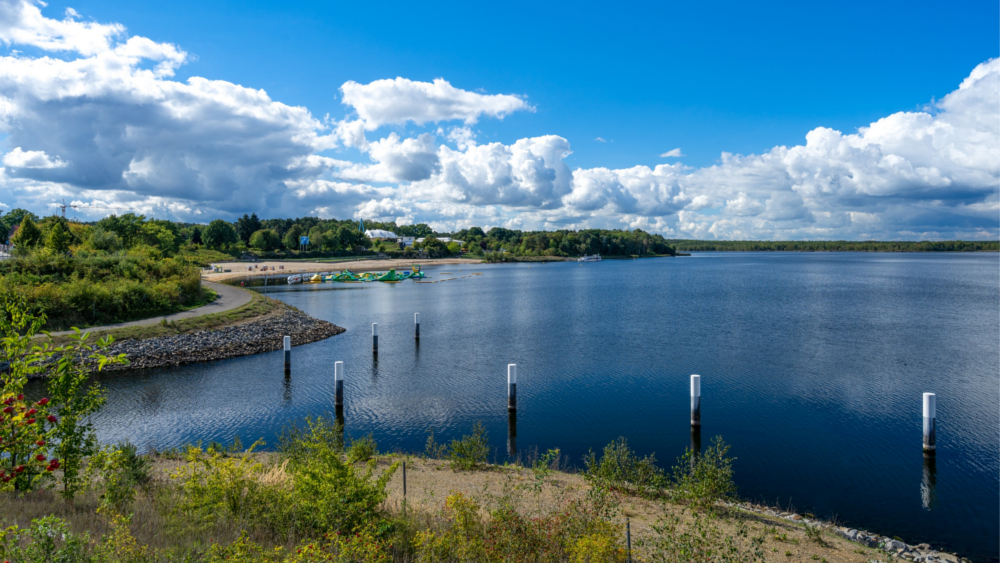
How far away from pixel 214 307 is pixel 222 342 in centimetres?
1119

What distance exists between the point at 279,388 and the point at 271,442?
724 cm

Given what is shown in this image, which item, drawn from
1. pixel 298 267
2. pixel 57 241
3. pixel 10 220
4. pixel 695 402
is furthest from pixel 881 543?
pixel 10 220

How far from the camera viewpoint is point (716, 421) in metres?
19.6

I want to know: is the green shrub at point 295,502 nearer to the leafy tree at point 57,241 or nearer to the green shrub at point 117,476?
the green shrub at point 117,476

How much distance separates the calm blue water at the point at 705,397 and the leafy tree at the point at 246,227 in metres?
118

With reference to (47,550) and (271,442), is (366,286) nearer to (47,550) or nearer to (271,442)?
(271,442)

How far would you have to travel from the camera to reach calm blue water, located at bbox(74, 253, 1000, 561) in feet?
48.1

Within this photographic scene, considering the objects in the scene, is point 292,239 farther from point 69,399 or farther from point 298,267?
point 69,399

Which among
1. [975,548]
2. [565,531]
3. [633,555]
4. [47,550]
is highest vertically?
[47,550]

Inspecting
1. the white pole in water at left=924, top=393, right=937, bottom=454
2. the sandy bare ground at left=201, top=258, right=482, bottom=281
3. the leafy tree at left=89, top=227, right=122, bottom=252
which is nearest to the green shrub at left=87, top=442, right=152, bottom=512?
the white pole in water at left=924, top=393, right=937, bottom=454

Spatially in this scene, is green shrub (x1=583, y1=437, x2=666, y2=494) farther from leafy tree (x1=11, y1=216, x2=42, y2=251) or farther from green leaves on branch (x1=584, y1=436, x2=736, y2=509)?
leafy tree (x1=11, y1=216, x2=42, y2=251)

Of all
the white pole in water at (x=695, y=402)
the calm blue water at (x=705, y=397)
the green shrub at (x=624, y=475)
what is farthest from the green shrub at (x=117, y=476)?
the white pole in water at (x=695, y=402)

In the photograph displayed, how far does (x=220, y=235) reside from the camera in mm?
135500

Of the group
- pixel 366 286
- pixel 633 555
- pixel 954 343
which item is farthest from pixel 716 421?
pixel 366 286
